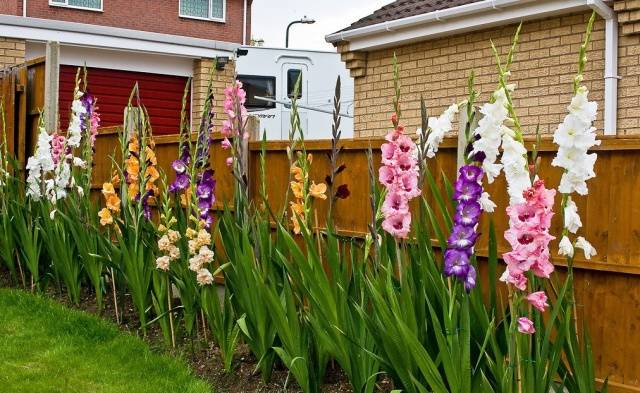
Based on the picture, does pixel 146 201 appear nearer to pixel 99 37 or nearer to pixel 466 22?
pixel 466 22

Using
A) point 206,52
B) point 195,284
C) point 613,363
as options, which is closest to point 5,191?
point 195,284

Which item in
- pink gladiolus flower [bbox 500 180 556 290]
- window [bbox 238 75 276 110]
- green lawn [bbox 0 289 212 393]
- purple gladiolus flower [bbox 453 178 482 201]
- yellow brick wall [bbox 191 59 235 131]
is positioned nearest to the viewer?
pink gladiolus flower [bbox 500 180 556 290]

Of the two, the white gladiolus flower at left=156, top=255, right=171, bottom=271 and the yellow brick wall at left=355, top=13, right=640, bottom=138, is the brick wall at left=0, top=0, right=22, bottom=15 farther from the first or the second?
the white gladiolus flower at left=156, top=255, right=171, bottom=271

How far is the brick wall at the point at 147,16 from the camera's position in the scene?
22.0 m

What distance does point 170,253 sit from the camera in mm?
4746

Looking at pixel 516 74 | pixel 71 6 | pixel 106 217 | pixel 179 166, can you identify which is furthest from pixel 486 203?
pixel 71 6

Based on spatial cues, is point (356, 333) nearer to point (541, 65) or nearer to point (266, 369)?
point (266, 369)

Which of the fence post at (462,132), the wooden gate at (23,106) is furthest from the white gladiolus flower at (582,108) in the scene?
the wooden gate at (23,106)

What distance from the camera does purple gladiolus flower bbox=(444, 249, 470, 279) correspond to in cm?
288

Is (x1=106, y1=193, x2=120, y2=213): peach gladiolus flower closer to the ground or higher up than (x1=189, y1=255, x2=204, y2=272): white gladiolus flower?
higher up

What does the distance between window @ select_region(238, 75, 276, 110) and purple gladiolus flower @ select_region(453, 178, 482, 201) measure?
1371cm

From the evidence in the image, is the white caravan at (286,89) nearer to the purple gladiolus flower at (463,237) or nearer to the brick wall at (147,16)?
the brick wall at (147,16)

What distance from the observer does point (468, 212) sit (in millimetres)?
2883

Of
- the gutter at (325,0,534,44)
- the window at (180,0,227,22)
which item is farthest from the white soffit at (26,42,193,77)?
the window at (180,0,227,22)
